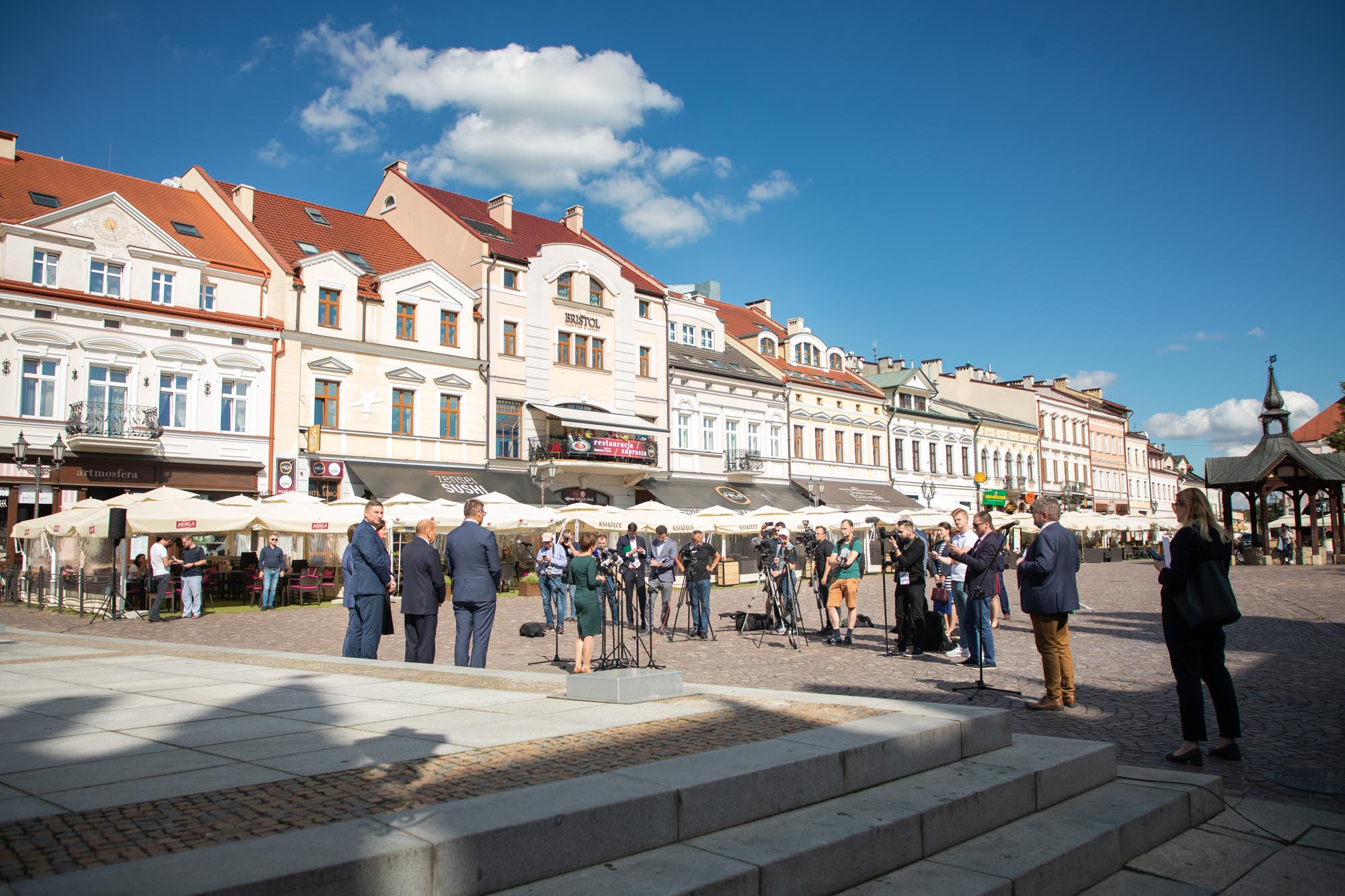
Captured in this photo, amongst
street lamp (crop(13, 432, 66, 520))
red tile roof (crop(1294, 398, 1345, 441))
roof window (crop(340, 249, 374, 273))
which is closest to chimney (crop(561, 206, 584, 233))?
roof window (crop(340, 249, 374, 273))

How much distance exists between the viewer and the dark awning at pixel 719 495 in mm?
38594

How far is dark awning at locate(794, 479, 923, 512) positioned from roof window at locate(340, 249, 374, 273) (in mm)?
21521

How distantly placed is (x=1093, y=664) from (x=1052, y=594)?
182 inches

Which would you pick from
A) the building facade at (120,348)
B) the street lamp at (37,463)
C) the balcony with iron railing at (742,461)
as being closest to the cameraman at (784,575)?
the street lamp at (37,463)

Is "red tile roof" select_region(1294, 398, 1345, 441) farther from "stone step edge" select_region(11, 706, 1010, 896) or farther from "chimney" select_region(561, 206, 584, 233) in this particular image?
"stone step edge" select_region(11, 706, 1010, 896)

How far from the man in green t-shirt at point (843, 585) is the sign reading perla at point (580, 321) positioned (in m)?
24.0

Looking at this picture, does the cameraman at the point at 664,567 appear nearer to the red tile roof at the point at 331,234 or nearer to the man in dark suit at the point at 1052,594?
the man in dark suit at the point at 1052,594

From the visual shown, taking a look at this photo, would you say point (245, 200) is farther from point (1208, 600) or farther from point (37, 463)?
point (1208, 600)

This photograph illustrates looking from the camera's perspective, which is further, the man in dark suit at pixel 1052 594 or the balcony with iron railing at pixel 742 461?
the balcony with iron railing at pixel 742 461

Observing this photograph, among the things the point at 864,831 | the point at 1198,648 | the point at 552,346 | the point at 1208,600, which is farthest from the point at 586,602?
the point at 552,346

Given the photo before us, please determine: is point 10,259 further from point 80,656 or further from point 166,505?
point 80,656

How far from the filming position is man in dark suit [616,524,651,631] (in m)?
12.6

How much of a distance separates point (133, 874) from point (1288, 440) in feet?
140

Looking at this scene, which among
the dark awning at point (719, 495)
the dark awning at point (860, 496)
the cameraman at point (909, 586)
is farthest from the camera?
the dark awning at point (860, 496)
